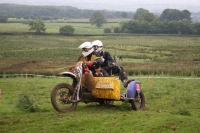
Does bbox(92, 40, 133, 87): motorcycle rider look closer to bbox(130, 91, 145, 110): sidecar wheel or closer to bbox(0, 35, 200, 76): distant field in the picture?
bbox(130, 91, 145, 110): sidecar wheel

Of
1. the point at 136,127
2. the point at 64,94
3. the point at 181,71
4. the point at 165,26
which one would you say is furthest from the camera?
the point at 165,26

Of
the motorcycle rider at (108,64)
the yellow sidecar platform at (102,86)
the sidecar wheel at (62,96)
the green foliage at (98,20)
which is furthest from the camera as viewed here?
the green foliage at (98,20)

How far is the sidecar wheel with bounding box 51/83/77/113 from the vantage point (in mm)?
11672

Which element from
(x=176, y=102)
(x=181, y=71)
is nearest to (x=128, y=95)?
(x=176, y=102)

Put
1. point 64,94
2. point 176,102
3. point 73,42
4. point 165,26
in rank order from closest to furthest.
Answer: point 64,94, point 176,102, point 73,42, point 165,26

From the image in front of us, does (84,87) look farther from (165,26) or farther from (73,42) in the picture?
(165,26)

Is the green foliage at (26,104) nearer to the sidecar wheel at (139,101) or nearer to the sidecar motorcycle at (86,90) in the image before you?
the sidecar motorcycle at (86,90)

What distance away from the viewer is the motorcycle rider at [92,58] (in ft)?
41.4

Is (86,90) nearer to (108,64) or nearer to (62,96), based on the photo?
(62,96)

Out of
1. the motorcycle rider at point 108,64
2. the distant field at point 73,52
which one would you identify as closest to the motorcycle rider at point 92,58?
the motorcycle rider at point 108,64

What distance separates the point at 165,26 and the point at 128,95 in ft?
421

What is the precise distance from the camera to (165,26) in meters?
138

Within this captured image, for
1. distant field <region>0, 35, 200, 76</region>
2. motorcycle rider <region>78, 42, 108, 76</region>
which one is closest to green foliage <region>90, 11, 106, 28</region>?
distant field <region>0, 35, 200, 76</region>

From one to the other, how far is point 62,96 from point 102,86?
139 centimetres
